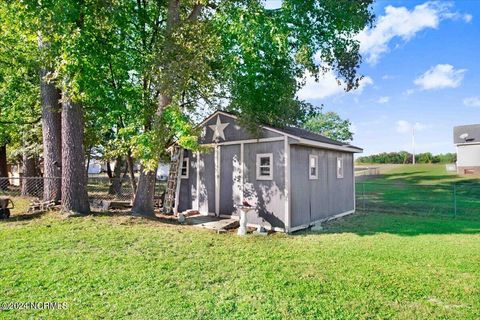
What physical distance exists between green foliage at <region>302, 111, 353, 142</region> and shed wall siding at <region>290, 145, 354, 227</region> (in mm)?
29013

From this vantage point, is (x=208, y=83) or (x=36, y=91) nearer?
(x=208, y=83)

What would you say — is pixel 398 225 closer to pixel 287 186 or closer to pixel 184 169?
pixel 287 186

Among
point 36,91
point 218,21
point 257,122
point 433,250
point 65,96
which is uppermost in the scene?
point 218,21

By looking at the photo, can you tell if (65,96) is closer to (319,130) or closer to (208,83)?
(208,83)

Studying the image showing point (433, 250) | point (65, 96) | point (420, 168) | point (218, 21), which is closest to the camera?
point (433, 250)

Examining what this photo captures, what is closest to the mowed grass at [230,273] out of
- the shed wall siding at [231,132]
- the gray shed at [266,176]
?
the gray shed at [266,176]

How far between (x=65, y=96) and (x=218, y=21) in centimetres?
523

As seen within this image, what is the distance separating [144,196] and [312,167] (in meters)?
5.62

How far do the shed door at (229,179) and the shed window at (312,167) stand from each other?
229 cm

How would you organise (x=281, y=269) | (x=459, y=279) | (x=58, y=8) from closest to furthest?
(x=459, y=279) → (x=281, y=269) → (x=58, y=8)

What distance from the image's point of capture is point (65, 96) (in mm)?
8867

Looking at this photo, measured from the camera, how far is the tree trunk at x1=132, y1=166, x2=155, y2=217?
31.9ft

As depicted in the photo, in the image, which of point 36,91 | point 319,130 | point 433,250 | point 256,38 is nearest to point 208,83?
point 256,38

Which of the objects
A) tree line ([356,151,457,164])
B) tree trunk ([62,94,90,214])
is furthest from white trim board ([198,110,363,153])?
tree line ([356,151,457,164])
